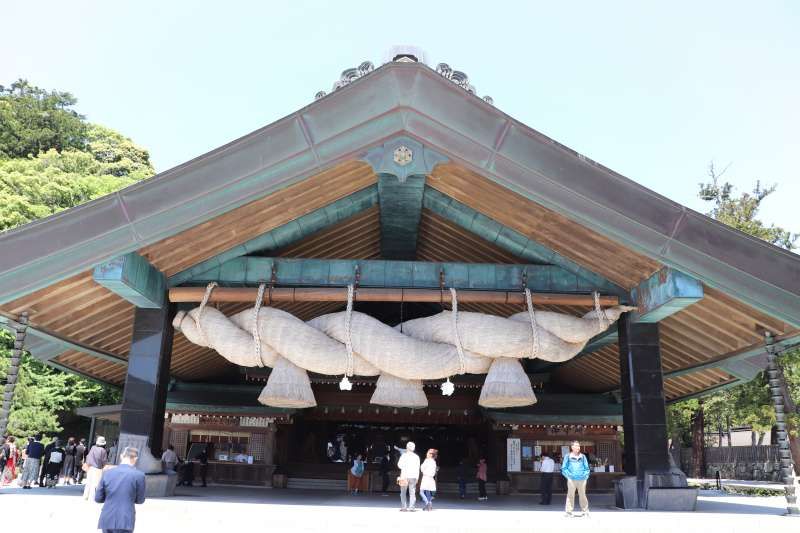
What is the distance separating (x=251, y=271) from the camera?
9.60 m

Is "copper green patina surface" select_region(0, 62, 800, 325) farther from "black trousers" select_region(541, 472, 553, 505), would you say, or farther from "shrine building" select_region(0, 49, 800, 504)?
"black trousers" select_region(541, 472, 553, 505)

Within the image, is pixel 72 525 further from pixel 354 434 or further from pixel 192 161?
pixel 354 434

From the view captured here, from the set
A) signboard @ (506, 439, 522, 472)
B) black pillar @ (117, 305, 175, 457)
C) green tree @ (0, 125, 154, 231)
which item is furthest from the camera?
green tree @ (0, 125, 154, 231)

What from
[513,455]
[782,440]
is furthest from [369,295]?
[513,455]

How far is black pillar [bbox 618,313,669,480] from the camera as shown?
8.60m

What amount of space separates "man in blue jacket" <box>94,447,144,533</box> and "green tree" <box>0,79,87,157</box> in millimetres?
34216

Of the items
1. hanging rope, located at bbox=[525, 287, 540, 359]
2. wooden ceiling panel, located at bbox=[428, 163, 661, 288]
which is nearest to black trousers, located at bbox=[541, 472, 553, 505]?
hanging rope, located at bbox=[525, 287, 540, 359]

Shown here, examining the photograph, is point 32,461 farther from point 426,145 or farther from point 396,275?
point 426,145

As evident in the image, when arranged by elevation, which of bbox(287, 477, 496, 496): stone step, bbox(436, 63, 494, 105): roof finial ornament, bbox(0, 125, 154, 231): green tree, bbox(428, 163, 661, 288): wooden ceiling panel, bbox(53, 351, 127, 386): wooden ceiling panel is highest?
bbox(0, 125, 154, 231): green tree

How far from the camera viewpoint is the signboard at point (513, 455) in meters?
15.7

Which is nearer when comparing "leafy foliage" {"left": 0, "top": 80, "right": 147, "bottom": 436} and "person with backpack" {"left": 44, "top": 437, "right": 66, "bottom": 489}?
"person with backpack" {"left": 44, "top": 437, "right": 66, "bottom": 489}

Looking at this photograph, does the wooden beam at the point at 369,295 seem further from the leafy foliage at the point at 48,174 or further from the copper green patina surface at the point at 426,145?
the leafy foliage at the point at 48,174

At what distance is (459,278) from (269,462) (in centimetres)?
874

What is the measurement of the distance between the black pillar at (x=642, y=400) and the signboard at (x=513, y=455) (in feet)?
23.1
